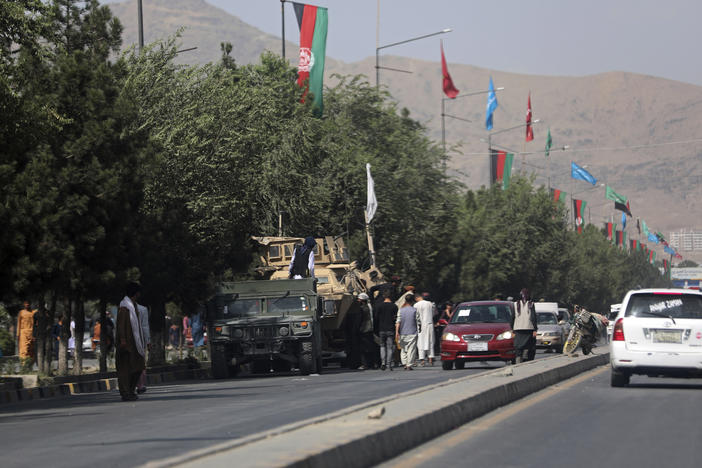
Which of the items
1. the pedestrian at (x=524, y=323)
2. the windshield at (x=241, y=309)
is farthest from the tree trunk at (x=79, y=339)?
the pedestrian at (x=524, y=323)

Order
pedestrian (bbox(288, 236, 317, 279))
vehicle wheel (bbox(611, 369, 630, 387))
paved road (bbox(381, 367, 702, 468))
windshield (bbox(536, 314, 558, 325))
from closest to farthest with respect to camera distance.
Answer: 1. paved road (bbox(381, 367, 702, 468))
2. vehicle wheel (bbox(611, 369, 630, 387))
3. pedestrian (bbox(288, 236, 317, 279))
4. windshield (bbox(536, 314, 558, 325))

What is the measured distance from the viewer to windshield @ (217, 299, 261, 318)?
2791cm

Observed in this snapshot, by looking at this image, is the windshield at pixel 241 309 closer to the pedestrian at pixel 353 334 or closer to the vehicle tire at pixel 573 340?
the pedestrian at pixel 353 334

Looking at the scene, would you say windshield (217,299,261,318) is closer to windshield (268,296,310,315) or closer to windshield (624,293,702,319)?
windshield (268,296,310,315)

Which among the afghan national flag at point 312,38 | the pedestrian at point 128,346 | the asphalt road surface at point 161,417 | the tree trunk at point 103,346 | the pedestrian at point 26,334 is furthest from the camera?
the afghan national flag at point 312,38

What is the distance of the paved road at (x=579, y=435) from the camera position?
10273 mm

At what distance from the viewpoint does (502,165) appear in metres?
72.4

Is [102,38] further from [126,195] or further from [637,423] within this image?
[637,423]

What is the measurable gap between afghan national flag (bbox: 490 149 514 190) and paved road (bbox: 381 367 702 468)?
178ft

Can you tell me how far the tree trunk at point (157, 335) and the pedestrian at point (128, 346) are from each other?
11.6 metres

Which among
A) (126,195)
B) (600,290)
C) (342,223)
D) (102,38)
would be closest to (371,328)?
(126,195)

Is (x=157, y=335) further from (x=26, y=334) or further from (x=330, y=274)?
(x=330, y=274)

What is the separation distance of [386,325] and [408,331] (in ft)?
2.57

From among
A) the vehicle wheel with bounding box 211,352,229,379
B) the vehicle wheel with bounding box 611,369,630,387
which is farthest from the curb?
the vehicle wheel with bounding box 611,369,630,387
